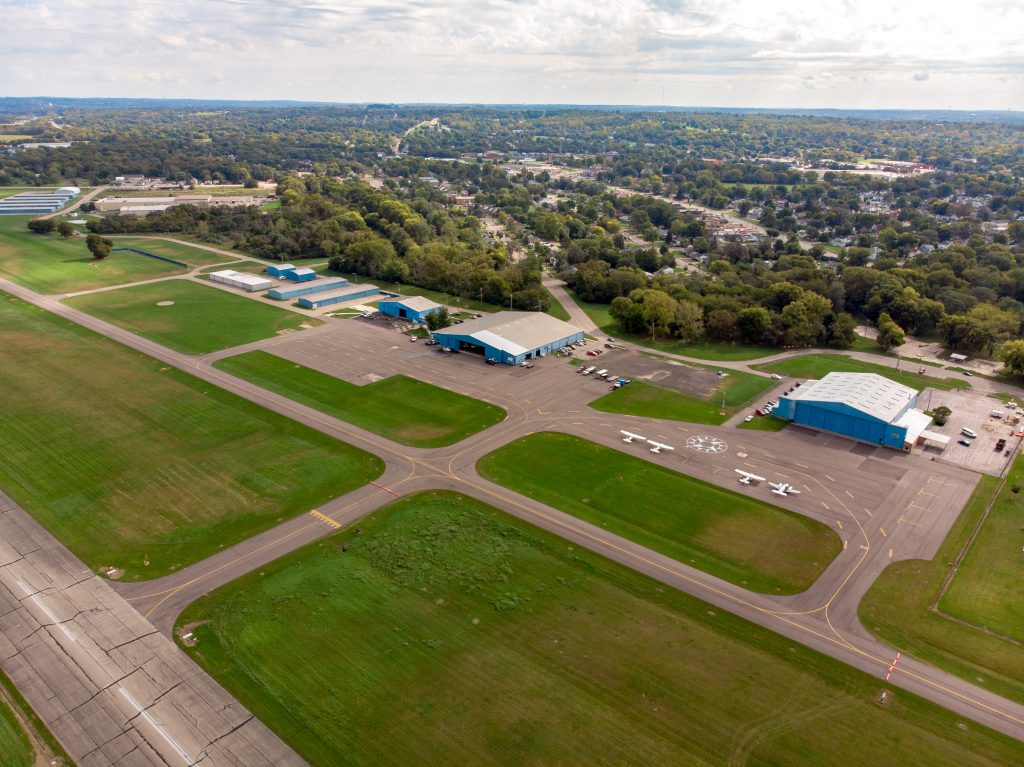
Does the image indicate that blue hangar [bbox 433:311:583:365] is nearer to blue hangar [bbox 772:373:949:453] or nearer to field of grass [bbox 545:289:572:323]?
field of grass [bbox 545:289:572:323]

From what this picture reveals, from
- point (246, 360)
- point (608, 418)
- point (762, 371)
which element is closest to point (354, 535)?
point (608, 418)

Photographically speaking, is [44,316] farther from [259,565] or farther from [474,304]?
[259,565]

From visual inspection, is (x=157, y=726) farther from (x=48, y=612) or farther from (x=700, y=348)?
(x=700, y=348)

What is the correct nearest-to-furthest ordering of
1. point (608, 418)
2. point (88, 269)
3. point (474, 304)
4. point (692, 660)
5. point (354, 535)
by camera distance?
point (692, 660) < point (354, 535) < point (608, 418) < point (474, 304) < point (88, 269)

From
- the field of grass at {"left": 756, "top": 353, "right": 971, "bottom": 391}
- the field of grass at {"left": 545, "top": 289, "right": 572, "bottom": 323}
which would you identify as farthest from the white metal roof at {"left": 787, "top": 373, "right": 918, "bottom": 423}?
the field of grass at {"left": 545, "top": 289, "right": 572, "bottom": 323}

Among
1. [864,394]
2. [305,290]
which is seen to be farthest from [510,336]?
[305,290]

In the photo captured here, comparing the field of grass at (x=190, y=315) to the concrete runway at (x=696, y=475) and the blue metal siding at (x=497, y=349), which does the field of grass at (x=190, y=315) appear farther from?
the blue metal siding at (x=497, y=349)
